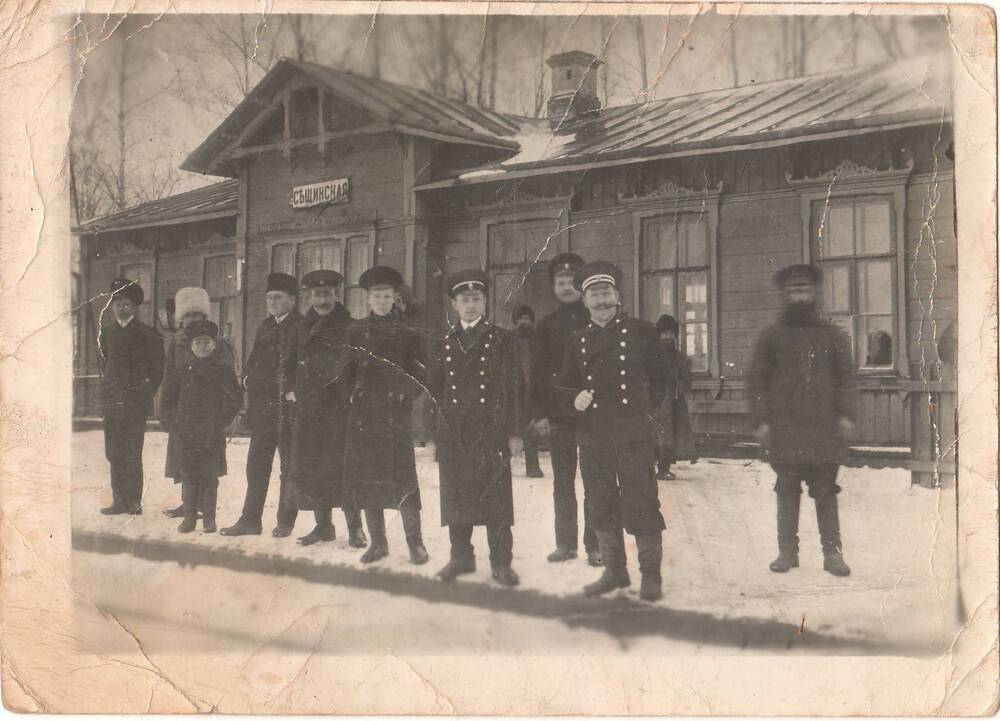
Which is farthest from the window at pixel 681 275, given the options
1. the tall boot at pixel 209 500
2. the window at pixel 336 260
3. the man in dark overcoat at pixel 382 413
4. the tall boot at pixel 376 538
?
the tall boot at pixel 209 500

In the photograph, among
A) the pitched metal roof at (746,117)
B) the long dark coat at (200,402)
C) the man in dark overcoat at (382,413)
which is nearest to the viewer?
the pitched metal roof at (746,117)

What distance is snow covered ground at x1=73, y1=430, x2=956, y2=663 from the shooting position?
249 cm

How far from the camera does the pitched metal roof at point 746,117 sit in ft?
8.45

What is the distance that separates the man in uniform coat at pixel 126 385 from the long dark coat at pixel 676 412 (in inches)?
73.2

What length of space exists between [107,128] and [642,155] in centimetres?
194

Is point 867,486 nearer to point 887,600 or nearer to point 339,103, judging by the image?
point 887,600

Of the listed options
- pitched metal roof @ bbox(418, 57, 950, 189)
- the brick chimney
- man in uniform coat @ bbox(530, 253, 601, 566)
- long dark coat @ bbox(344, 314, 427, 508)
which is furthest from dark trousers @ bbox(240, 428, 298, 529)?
the brick chimney

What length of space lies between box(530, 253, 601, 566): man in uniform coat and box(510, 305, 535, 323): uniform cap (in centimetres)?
4

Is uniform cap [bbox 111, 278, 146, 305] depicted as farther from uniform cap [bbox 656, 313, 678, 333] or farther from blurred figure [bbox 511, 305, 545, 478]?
uniform cap [bbox 656, 313, 678, 333]

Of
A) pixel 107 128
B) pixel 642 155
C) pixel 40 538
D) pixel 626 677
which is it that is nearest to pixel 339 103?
pixel 107 128

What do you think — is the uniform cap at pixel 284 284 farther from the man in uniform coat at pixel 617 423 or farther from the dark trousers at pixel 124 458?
the man in uniform coat at pixel 617 423

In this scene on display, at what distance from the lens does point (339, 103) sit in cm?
288

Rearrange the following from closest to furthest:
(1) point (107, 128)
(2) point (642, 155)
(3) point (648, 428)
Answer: (3) point (648, 428)
(2) point (642, 155)
(1) point (107, 128)

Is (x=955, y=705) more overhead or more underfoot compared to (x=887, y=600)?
more underfoot
